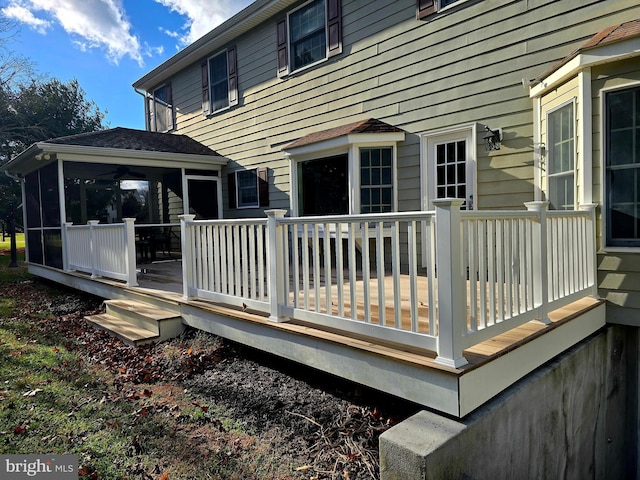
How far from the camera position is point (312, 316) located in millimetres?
3053

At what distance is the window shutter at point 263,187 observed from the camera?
8336mm

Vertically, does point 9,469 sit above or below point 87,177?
below

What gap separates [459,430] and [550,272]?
1656 mm

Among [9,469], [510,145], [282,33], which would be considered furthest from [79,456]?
[282,33]

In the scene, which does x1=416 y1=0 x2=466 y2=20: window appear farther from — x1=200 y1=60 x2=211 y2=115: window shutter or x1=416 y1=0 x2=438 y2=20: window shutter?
x1=200 y1=60 x2=211 y2=115: window shutter

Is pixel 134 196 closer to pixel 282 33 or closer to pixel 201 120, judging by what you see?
pixel 201 120

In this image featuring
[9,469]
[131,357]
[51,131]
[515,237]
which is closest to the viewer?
[9,469]

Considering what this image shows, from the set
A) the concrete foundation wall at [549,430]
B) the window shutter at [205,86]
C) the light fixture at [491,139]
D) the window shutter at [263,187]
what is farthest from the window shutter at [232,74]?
the concrete foundation wall at [549,430]

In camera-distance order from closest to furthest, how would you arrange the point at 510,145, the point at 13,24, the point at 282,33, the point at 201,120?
the point at 510,145
the point at 282,33
the point at 201,120
the point at 13,24

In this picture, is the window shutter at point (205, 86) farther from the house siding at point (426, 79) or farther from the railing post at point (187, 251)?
the railing post at point (187, 251)

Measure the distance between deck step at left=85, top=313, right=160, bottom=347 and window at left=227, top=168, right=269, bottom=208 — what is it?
399 centimetres

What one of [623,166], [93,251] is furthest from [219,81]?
[623,166]

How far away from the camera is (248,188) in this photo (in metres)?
9.01

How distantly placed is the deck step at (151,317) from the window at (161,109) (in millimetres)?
7503
